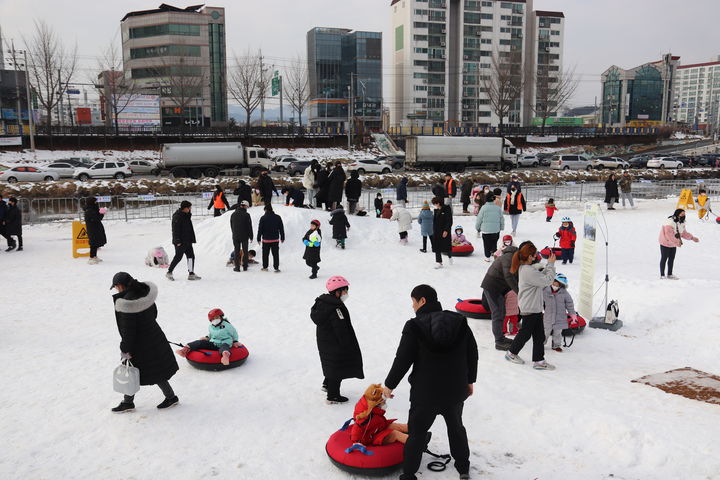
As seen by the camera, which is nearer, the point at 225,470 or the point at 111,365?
the point at 225,470

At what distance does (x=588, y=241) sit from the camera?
10.2 meters

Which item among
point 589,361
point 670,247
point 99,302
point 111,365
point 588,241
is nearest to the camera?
point 111,365

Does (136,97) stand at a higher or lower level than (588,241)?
higher

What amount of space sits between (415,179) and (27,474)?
33097 mm

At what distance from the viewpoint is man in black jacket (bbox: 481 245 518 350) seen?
7.97m

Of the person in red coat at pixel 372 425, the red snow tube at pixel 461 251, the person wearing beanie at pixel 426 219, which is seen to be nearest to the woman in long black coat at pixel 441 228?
the red snow tube at pixel 461 251

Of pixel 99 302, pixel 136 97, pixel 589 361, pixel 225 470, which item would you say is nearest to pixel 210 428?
pixel 225 470

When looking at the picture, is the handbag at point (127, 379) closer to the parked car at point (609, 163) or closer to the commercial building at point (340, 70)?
the parked car at point (609, 163)

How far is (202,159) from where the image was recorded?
139 feet

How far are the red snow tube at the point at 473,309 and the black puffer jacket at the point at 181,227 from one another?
6097 millimetres

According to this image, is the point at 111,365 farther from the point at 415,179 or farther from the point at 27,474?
the point at 415,179

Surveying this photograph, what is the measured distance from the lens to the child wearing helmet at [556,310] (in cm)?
855

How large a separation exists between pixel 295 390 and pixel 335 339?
3.75 feet

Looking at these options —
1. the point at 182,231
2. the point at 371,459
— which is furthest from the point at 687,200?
the point at 371,459
